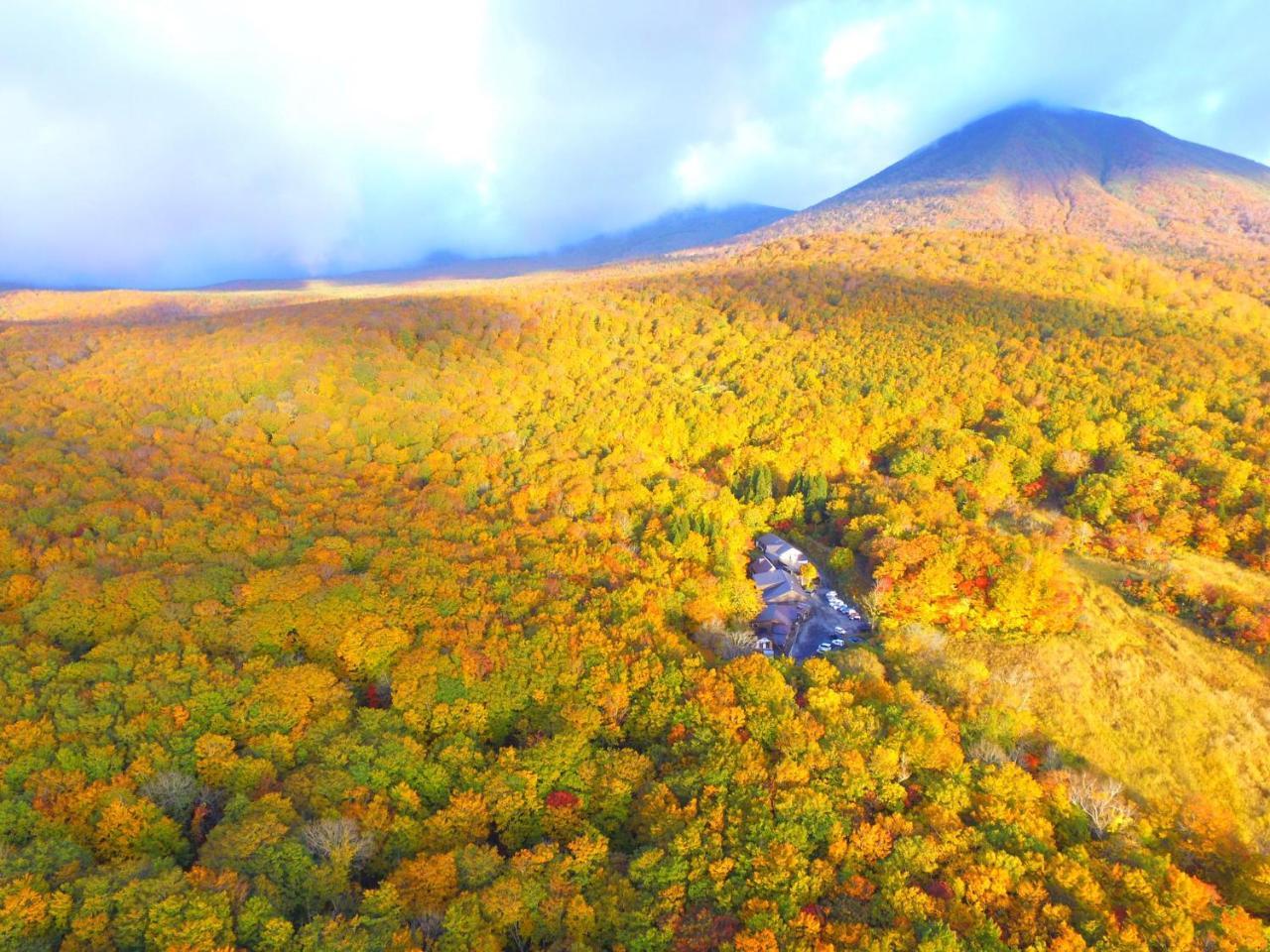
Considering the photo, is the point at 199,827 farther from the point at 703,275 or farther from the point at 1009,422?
the point at 703,275

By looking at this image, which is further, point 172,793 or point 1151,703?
point 1151,703

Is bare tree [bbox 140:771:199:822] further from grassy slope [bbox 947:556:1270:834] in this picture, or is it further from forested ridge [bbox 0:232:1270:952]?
grassy slope [bbox 947:556:1270:834]

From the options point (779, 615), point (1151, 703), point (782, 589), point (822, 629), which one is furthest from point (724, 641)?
point (1151, 703)

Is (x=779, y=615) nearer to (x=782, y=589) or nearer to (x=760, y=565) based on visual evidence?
(x=782, y=589)

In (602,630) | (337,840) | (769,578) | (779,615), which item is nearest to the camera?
(337,840)

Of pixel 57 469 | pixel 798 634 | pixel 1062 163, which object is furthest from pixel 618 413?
pixel 1062 163

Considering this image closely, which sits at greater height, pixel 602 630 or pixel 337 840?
pixel 337 840
